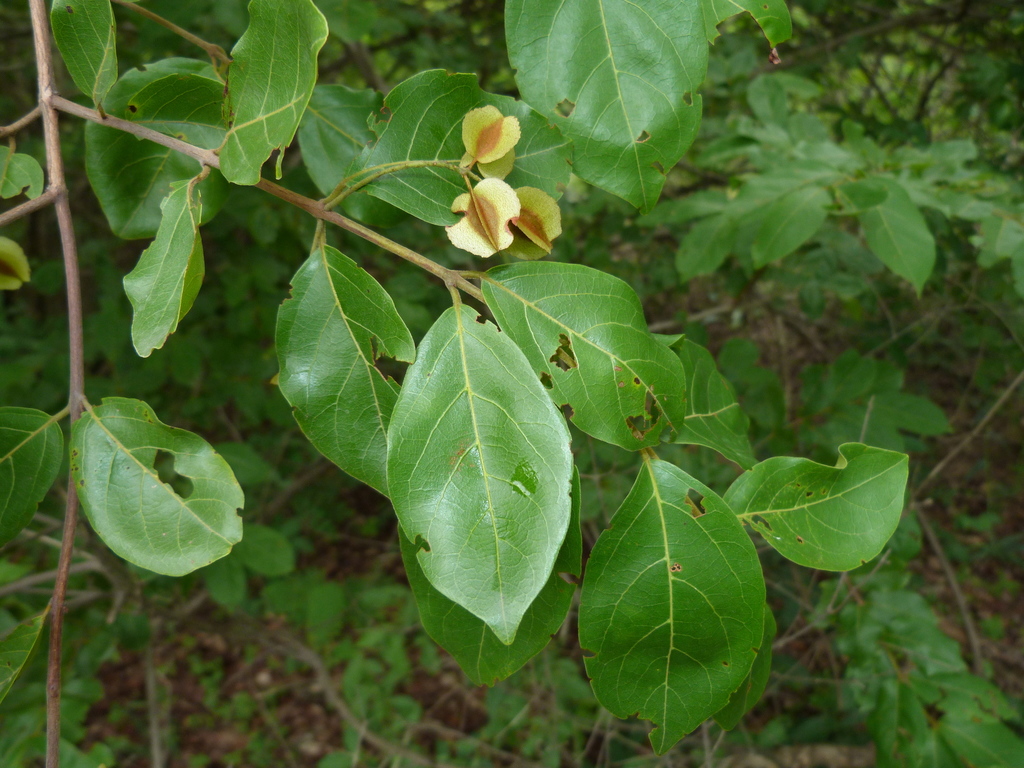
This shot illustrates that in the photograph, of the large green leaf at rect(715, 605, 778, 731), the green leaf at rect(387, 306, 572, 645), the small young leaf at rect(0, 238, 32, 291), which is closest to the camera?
the green leaf at rect(387, 306, 572, 645)

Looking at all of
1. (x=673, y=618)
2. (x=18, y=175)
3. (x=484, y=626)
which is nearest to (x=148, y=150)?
(x=18, y=175)

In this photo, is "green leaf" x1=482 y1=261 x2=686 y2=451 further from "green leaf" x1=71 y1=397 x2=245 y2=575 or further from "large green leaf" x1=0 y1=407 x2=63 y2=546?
"large green leaf" x1=0 y1=407 x2=63 y2=546

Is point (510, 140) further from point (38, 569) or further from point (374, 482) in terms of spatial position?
point (38, 569)

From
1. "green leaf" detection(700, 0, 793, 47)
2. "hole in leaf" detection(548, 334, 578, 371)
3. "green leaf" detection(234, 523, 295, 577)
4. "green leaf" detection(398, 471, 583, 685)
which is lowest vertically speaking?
"green leaf" detection(234, 523, 295, 577)

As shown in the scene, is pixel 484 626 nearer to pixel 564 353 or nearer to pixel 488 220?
pixel 564 353

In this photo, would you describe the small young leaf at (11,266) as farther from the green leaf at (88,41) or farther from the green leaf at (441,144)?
the green leaf at (441,144)

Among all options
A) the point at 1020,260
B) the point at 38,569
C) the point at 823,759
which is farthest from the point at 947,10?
the point at 38,569

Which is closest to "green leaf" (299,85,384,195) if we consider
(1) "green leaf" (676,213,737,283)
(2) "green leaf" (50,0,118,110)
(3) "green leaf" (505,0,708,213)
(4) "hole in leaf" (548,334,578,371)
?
(2) "green leaf" (50,0,118,110)
